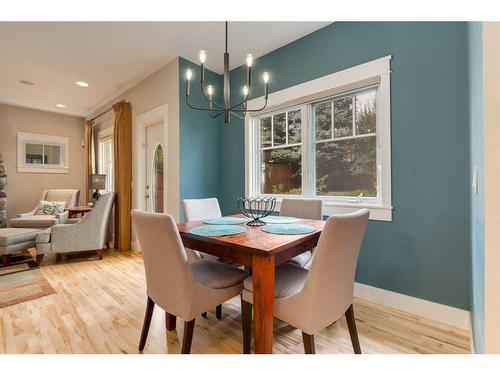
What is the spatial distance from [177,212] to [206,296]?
76.6 inches

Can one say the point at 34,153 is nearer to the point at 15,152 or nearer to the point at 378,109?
the point at 15,152

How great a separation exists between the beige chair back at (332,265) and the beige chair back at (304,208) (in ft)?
3.26

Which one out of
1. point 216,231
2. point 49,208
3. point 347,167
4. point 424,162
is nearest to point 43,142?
point 49,208

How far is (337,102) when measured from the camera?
251cm

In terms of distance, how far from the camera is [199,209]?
2.34m

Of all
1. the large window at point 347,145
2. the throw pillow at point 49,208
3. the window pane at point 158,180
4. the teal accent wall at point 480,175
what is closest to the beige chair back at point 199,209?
the large window at point 347,145

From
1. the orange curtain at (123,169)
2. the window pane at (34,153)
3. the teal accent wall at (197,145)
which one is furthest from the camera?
the window pane at (34,153)

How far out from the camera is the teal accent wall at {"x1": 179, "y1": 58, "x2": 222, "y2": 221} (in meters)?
3.06

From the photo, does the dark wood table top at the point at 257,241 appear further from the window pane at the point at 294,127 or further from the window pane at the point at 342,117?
the window pane at the point at 294,127

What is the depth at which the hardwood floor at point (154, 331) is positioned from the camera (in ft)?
5.01

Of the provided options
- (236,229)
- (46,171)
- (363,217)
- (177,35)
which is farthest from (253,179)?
(46,171)

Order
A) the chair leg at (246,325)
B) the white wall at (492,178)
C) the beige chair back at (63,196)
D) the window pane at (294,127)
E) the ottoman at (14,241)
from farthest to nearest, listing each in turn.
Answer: the beige chair back at (63,196) < the ottoman at (14,241) < the window pane at (294,127) < the chair leg at (246,325) < the white wall at (492,178)

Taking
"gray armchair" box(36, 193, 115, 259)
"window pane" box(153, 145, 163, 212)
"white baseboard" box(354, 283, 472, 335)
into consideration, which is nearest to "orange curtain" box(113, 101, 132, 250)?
"gray armchair" box(36, 193, 115, 259)

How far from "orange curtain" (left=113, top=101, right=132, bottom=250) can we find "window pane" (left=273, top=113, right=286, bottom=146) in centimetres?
243
